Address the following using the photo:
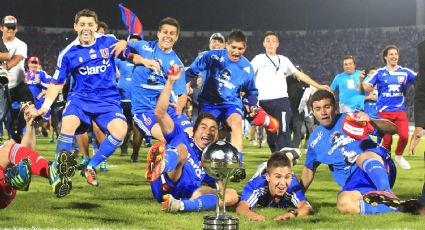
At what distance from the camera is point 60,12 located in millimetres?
46188

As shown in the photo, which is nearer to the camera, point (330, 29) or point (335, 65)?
point (335, 65)

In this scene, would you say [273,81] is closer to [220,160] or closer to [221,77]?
[221,77]

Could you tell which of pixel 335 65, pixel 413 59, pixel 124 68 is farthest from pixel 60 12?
pixel 124 68

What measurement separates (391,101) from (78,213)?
296 inches

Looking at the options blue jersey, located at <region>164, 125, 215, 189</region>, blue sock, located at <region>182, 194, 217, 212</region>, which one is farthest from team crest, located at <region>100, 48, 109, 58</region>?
blue sock, located at <region>182, 194, 217, 212</region>

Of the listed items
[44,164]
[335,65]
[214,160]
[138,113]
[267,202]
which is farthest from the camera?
[335,65]

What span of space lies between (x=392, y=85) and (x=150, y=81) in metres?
5.36

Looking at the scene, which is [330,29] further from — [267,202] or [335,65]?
[267,202]

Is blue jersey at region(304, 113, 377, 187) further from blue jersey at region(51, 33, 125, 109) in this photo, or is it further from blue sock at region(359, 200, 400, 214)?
blue jersey at region(51, 33, 125, 109)

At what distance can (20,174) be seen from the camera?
4.57m

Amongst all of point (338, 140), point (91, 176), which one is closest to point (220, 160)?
point (338, 140)

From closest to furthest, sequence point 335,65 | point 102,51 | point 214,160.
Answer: point 214,160 < point 102,51 < point 335,65

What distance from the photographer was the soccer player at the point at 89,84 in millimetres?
7094

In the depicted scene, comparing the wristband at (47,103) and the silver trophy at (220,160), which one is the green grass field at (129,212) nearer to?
the wristband at (47,103)
